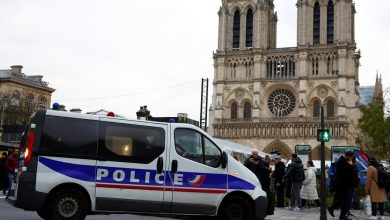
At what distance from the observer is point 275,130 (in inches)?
2287

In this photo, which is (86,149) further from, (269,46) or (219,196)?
(269,46)

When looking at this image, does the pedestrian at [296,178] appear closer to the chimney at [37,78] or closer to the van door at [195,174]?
the van door at [195,174]

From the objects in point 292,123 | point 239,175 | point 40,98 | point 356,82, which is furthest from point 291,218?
point 40,98

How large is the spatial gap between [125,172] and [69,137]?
1.12m

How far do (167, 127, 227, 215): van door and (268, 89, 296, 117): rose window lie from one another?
50.7 meters

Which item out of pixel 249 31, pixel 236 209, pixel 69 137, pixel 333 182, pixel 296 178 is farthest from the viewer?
pixel 249 31

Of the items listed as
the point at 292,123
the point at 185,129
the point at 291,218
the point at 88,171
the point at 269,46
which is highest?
the point at 269,46

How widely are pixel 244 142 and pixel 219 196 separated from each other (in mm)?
50531

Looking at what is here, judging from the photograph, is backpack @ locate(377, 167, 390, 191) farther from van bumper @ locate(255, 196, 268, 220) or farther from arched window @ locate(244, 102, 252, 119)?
arched window @ locate(244, 102, 252, 119)

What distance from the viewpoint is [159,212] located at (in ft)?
28.9

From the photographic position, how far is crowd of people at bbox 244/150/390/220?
1173 cm

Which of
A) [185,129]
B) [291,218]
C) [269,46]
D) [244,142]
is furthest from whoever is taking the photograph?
[269,46]

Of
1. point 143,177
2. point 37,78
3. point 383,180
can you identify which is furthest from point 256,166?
point 37,78

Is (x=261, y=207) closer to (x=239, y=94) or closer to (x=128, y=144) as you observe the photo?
(x=128, y=144)
